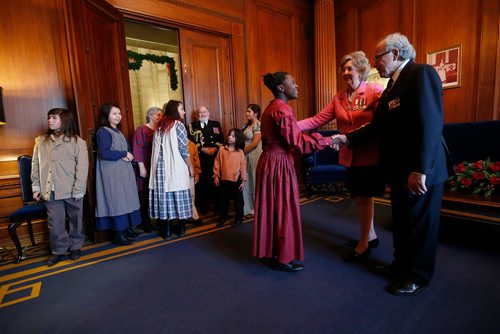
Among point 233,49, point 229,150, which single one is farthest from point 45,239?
point 233,49

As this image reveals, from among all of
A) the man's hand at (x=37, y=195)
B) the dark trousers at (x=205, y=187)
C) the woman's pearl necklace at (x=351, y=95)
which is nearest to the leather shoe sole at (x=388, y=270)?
the woman's pearl necklace at (x=351, y=95)

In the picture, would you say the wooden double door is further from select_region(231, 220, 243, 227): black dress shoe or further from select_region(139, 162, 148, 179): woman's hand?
select_region(231, 220, 243, 227): black dress shoe

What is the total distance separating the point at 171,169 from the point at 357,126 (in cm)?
177

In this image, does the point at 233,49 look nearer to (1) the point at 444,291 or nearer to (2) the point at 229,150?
(2) the point at 229,150

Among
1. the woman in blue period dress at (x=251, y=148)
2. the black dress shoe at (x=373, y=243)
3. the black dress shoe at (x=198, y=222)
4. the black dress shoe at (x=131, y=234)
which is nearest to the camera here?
the black dress shoe at (x=373, y=243)

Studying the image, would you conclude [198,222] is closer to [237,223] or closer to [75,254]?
[237,223]

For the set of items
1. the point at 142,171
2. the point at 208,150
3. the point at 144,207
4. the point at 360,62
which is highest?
the point at 360,62

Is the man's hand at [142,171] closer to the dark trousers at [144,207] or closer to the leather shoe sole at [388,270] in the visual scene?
the dark trousers at [144,207]

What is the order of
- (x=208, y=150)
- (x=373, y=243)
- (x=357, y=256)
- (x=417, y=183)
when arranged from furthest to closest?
(x=208, y=150) → (x=373, y=243) → (x=357, y=256) → (x=417, y=183)

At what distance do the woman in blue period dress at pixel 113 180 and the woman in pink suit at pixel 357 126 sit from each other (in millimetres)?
2089

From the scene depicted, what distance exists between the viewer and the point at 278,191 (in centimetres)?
191

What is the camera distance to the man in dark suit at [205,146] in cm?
356

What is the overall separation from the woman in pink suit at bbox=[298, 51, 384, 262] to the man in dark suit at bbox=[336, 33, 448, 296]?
0.63 ft

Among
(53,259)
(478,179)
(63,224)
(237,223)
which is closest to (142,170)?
(63,224)
